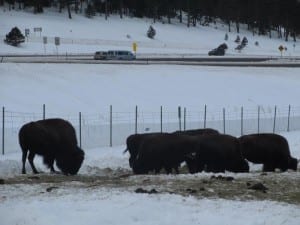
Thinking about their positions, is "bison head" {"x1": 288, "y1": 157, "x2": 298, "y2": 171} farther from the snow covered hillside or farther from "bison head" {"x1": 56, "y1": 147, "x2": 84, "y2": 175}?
the snow covered hillside

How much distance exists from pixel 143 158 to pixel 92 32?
4073 inches

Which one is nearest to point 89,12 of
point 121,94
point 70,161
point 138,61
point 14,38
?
point 14,38

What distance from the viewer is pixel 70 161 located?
21.8 m

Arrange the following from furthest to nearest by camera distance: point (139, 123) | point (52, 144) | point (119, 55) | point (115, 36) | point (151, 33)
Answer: point (151, 33)
point (115, 36)
point (119, 55)
point (139, 123)
point (52, 144)

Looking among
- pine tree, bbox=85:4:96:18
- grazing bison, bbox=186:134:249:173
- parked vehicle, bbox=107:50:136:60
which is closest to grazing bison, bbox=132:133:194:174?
grazing bison, bbox=186:134:249:173

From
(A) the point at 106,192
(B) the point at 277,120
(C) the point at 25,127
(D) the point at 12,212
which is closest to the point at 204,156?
(C) the point at 25,127

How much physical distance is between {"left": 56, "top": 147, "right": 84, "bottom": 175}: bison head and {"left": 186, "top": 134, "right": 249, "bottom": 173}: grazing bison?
144 inches

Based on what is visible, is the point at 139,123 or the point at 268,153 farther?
the point at 139,123

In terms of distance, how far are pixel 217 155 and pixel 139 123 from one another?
18.4 metres

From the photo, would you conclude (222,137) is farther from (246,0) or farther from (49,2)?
(246,0)

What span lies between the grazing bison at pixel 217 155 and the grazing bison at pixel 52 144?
151 inches

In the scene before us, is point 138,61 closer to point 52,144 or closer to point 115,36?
point 52,144

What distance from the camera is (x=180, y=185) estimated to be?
1495 cm

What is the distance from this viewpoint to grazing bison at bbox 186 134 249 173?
21.1m
